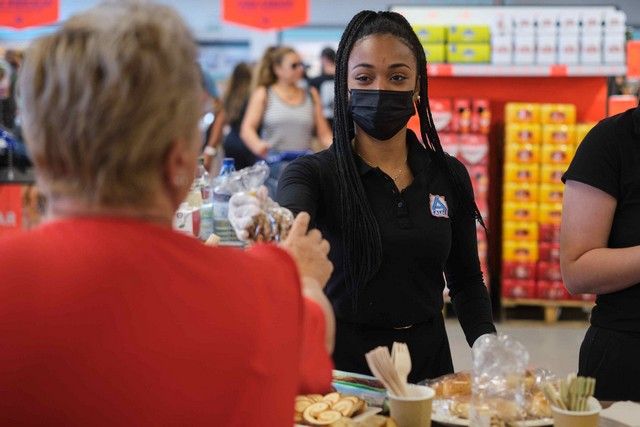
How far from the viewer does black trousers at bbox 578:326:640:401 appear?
8.16 ft

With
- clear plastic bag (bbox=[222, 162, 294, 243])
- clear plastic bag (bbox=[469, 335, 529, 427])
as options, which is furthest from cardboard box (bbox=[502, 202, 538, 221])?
clear plastic bag (bbox=[469, 335, 529, 427])

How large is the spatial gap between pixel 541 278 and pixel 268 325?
606 cm

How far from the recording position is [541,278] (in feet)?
22.9

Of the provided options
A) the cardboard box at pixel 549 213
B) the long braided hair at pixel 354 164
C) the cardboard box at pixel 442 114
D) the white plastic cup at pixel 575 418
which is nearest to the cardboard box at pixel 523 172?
the cardboard box at pixel 549 213

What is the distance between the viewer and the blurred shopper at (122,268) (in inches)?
41.9

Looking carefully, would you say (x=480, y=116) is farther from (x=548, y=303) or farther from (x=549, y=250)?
(x=548, y=303)

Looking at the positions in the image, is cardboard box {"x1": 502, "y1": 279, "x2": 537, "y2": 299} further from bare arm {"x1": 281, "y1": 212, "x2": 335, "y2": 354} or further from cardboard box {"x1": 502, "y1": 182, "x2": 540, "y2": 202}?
bare arm {"x1": 281, "y1": 212, "x2": 335, "y2": 354}

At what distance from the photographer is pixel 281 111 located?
280 inches

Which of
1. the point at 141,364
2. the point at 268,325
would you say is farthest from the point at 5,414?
the point at 268,325

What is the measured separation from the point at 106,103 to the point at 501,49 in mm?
6081

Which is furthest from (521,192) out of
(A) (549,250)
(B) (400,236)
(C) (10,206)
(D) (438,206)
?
(B) (400,236)

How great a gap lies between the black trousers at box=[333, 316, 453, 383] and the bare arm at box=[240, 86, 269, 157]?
4555 mm

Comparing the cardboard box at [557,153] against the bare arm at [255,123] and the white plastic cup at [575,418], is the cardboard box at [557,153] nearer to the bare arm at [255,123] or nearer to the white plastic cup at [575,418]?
the bare arm at [255,123]

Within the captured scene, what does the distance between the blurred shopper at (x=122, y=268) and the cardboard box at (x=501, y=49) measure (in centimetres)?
593
